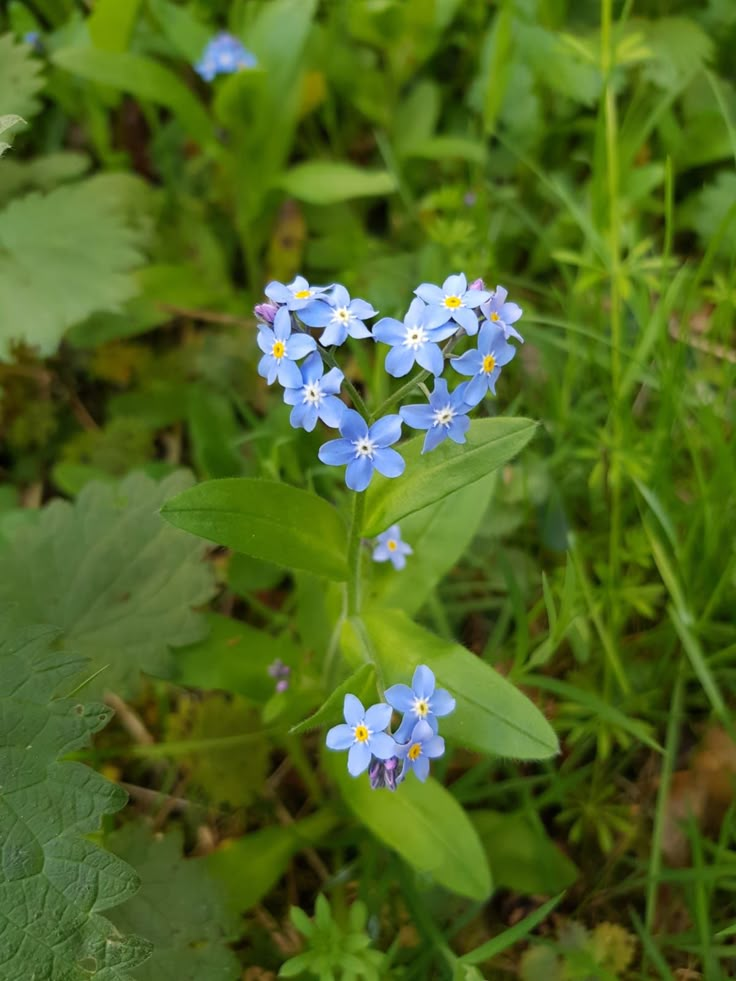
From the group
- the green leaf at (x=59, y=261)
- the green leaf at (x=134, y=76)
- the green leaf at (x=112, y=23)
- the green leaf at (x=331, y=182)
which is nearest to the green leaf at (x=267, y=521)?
the green leaf at (x=59, y=261)

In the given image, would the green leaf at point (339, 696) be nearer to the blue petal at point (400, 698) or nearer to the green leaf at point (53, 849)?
the blue petal at point (400, 698)

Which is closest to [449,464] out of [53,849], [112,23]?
[53,849]

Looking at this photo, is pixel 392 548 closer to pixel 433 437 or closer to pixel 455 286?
pixel 433 437

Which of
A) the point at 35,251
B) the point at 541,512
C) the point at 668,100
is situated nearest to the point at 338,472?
the point at 541,512

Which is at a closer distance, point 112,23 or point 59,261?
point 59,261

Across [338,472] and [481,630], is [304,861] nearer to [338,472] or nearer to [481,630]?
[481,630]

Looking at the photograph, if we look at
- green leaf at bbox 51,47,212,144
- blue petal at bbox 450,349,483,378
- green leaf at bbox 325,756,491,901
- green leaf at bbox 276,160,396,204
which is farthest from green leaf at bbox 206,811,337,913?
green leaf at bbox 51,47,212,144

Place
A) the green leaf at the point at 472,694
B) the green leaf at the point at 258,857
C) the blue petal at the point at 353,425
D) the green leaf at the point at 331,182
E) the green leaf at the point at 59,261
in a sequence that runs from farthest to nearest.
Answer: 1. the green leaf at the point at 331,182
2. the green leaf at the point at 59,261
3. the green leaf at the point at 258,857
4. the green leaf at the point at 472,694
5. the blue petal at the point at 353,425
